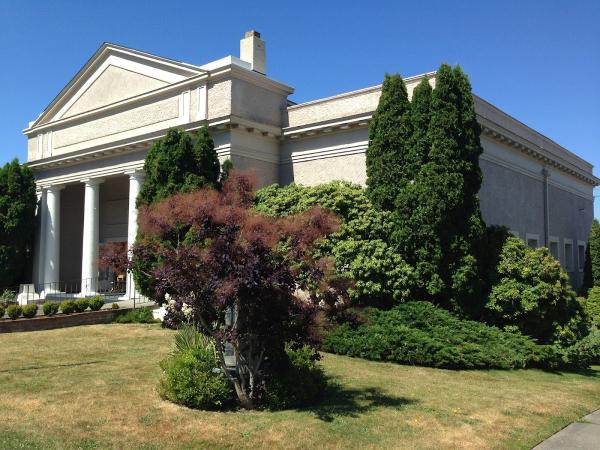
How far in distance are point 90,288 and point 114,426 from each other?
17.9m

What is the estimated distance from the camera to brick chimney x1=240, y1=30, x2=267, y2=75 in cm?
2134

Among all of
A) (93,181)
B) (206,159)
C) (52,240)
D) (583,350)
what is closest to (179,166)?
(206,159)

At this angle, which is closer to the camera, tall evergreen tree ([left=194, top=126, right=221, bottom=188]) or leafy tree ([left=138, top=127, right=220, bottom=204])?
leafy tree ([left=138, top=127, right=220, bottom=204])

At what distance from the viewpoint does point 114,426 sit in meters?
7.17

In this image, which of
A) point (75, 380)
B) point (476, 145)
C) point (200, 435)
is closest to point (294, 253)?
point (200, 435)

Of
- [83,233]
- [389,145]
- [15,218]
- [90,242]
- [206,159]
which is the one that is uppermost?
[389,145]

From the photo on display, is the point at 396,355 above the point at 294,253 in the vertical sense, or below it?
below

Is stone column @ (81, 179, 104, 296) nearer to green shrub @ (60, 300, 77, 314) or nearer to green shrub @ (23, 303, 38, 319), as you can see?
green shrub @ (60, 300, 77, 314)

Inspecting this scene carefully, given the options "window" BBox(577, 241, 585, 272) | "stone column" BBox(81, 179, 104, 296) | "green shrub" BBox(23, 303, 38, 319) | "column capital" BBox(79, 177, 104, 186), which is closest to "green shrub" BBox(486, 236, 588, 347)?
"green shrub" BBox(23, 303, 38, 319)

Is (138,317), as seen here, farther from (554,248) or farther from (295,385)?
(554,248)

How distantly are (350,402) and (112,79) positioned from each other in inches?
809

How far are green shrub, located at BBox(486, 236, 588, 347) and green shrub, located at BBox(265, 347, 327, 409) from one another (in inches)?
280

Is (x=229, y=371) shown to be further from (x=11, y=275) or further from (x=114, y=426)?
(x=11, y=275)

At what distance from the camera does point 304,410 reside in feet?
26.6
